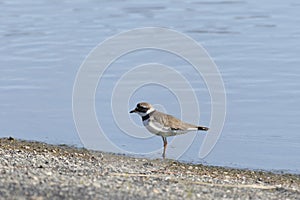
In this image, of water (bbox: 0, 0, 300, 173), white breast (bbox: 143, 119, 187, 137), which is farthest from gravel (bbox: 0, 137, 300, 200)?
water (bbox: 0, 0, 300, 173)

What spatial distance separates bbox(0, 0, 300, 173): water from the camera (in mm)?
12547

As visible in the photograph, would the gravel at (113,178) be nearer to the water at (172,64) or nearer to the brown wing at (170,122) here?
the brown wing at (170,122)

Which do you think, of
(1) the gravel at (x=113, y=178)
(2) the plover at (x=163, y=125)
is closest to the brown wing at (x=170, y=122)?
(2) the plover at (x=163, y=125)

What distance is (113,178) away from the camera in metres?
8.55

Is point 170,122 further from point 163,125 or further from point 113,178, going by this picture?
point 113,178

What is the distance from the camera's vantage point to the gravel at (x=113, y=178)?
7422 millimetres

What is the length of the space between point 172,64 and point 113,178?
815cm

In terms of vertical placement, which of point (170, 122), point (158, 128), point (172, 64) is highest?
point (172, 64)

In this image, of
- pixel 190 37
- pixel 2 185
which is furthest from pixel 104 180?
pixel 190 37

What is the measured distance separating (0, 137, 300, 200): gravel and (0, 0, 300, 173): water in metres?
0.81

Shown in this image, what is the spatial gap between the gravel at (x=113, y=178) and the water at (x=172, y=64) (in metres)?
0.81

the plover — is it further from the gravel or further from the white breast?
the gravel

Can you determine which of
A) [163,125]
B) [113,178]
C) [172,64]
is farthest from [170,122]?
[172,64]

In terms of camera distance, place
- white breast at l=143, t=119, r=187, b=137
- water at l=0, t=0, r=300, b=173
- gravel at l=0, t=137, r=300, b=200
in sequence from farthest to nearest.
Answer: water at l=0, t=0, r=300, b=173 < white breast at l=143, t=119, r=187, b=137 < gravel at l=0, t=137, r=300, b=200
